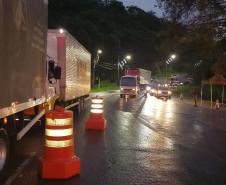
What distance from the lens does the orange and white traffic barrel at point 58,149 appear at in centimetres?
830

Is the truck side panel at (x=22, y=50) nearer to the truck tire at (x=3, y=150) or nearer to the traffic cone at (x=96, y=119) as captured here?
the truck tire at (x=3, y=150)

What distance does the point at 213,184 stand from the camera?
328 inches

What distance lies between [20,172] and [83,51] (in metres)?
18.3

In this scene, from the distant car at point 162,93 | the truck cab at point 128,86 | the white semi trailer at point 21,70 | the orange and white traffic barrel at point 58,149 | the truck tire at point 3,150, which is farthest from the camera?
the distant car at point 162,93

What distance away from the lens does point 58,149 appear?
8398mm

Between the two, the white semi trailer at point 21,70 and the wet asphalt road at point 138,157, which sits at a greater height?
the white semi trailer at point 21,70

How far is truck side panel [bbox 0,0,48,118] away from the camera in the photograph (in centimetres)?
789

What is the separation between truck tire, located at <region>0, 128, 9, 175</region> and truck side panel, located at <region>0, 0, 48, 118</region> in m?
0.56

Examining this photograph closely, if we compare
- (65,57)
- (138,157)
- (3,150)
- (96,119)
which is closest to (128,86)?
(65,57)

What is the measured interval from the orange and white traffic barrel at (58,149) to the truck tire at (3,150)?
704 millimetres

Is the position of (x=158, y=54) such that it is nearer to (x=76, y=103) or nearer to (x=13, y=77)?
(x=76, y=103)

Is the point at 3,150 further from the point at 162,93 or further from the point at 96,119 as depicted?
the point at 162,93

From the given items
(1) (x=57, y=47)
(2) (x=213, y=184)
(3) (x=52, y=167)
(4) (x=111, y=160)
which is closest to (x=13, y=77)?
(3) (x=52, y=167)

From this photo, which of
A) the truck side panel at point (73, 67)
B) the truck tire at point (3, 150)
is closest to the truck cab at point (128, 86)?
the truck side panel at point (73, 67)
